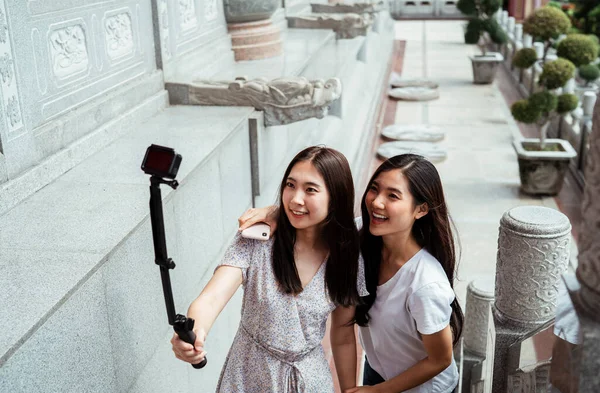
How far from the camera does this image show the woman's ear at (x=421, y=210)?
242 centimetres

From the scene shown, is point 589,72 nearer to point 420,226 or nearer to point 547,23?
point 547,23

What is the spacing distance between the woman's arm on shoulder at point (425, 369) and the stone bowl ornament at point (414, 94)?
999 centimetres

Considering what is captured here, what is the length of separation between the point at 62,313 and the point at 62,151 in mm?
1607

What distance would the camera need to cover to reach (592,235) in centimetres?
155

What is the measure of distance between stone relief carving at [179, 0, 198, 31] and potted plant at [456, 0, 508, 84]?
8592 mm

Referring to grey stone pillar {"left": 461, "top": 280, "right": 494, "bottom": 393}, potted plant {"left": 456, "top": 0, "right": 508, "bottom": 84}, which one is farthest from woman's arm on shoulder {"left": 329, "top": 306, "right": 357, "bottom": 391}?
potted plant {"left": 456, "top": 0, "right": 508, "bottom": 84}

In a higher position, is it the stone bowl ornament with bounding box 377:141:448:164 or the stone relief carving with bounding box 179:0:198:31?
the stone relief carving with bounding box 179:0:198:31

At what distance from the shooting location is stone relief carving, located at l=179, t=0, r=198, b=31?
5.74 m

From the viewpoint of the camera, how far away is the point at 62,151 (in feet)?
11.9

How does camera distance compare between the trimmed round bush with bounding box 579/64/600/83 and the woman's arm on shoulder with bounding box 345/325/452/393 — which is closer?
the woman's arm on shoulder with bounding box 345/325/452/393

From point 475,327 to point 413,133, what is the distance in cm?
609

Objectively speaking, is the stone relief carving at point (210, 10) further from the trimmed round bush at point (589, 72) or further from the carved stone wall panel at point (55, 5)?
the trimmed round bush at point (589, 72)

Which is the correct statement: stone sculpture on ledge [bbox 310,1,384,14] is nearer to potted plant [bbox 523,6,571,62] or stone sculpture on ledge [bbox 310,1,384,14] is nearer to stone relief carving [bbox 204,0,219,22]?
potted plant [bbox 523,6,571,62]

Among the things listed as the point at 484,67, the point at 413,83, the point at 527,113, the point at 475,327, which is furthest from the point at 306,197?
the point at 484,67
